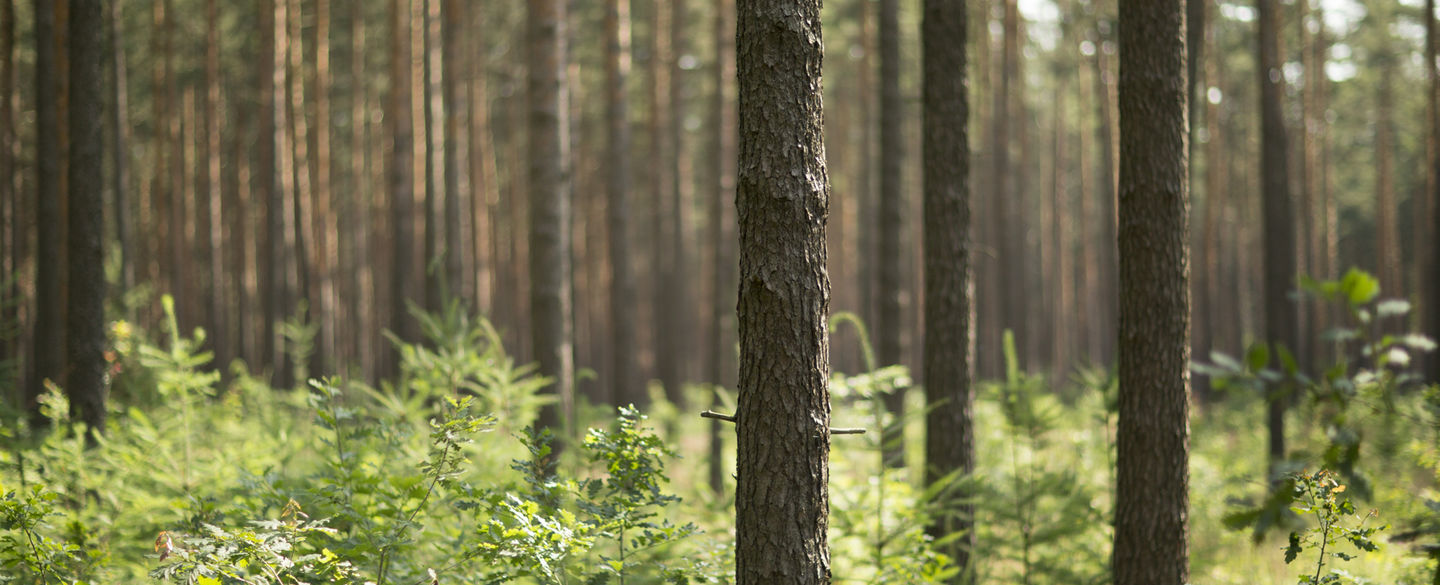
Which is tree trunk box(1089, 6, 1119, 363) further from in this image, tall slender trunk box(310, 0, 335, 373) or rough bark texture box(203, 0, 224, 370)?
rough bark texture box(203, 0, 224, 370)

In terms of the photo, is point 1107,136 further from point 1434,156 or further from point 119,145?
point 119,145

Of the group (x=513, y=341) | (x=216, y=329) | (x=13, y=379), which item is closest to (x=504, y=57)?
(x=513, y=341)

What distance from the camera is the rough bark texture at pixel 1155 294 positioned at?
4797 millimetres

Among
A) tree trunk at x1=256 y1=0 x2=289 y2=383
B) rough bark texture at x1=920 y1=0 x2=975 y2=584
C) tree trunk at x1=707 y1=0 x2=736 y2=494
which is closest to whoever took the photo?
rough bark texture at x1=920 y1=0 x2=975 y2=584

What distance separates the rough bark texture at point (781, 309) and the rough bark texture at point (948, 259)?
2.96 m

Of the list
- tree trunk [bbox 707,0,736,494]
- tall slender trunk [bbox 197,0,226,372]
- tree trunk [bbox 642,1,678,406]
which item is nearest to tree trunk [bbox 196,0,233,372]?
tall slender trunk [bbox 197,0,226,372]

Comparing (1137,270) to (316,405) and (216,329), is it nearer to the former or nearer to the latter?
(316,405)

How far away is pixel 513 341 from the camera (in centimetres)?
2814

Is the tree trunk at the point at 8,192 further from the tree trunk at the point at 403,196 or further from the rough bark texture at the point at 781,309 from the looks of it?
the rough bark texture at the point at 781,309

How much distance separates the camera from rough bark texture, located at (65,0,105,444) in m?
6.89

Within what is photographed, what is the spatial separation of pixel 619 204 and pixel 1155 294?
9846 millimetres

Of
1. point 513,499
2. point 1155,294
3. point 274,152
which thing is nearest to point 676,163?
point 274,152

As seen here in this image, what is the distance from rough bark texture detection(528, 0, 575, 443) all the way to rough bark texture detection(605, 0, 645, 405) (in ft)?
17.7

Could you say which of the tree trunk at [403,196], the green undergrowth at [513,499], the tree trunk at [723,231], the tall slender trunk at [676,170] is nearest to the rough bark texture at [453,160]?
the tree trunk at [403,196]
